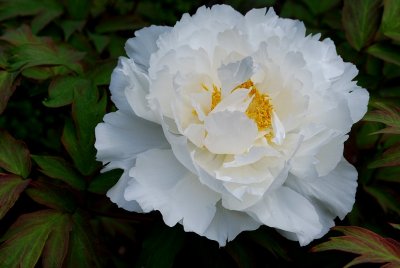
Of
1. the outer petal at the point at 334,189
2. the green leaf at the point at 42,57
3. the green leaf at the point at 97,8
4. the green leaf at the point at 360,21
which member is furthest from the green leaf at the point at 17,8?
the outer petal at the point at 334,189

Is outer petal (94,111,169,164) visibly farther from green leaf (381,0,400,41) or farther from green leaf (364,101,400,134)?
green leaf (381,0,400,41)

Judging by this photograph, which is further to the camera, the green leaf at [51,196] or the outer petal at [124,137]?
the green leaf at [51,196]

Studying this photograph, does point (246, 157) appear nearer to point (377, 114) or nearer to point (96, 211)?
point (377, 114)

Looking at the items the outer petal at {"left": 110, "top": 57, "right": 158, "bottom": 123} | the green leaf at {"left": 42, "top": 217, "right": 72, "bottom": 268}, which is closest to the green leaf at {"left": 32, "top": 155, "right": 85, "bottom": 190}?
the green leaf at {"left": 42, "top": 217, "right": 72, "bottom": 268}

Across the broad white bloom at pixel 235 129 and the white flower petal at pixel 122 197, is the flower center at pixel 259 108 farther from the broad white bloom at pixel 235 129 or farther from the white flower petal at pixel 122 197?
the white flower petal at pixel 122 197

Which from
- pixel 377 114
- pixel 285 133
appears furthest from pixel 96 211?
pixel 377 114

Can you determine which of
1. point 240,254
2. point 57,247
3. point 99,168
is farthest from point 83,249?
point 240,254

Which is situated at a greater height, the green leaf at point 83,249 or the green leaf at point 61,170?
the green leaf at point 61,170
